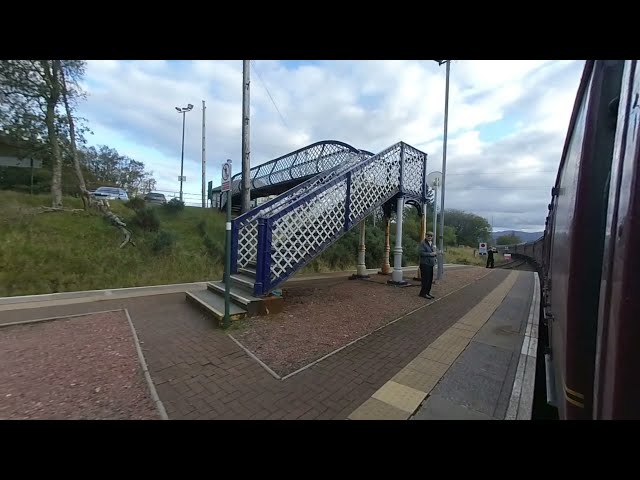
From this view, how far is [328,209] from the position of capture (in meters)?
6.50

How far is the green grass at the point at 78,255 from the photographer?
7246 millimetres

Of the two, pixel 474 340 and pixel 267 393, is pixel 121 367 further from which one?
pixel 474 340

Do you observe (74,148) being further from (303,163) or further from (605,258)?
(605,258)

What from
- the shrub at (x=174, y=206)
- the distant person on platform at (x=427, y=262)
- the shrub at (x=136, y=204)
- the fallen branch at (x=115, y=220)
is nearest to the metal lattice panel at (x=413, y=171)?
the distant person on platform at (x=427, y=262)

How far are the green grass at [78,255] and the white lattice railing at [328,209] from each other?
5.16m

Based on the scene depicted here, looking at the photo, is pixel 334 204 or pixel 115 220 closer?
pixel 334 204

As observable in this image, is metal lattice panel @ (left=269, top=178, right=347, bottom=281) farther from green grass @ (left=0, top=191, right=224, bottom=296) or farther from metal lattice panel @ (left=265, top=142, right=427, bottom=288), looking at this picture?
green grass @ (left=0, top=191, right=224, bottom=296)

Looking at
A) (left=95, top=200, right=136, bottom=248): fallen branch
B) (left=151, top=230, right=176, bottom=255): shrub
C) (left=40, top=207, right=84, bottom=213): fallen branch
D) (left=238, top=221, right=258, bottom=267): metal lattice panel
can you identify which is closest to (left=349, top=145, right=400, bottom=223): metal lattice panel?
(left=238, top=221, right=258, bottom=267): metal lattice panel

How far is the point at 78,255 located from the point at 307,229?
7961 millimetres

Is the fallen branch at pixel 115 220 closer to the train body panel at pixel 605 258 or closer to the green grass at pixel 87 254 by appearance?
the green grass at pixel 87 254

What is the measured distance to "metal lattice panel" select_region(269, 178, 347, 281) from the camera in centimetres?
548

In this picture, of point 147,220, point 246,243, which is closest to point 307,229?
point 246,243
